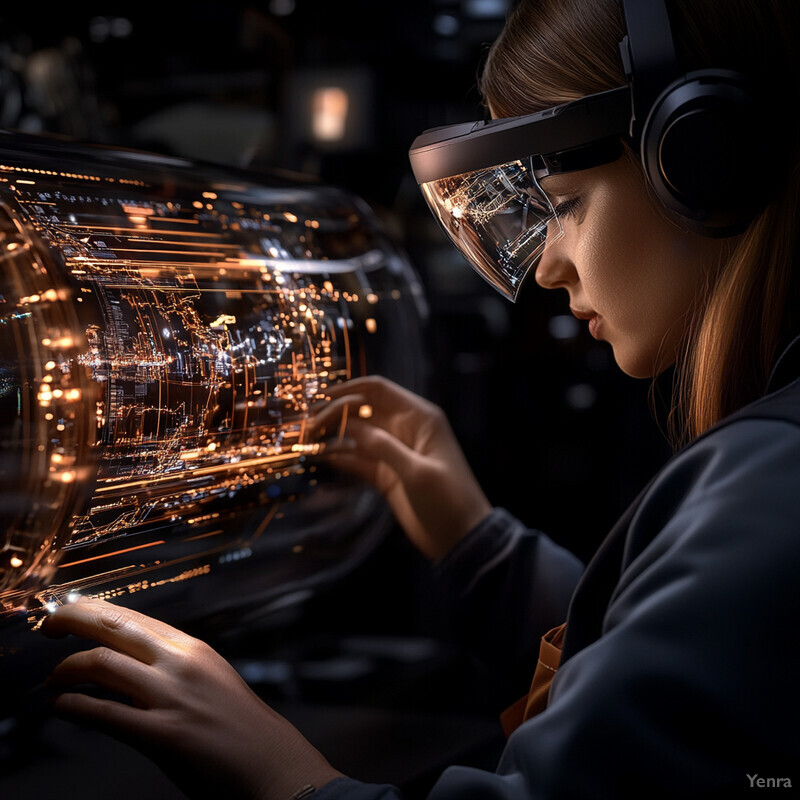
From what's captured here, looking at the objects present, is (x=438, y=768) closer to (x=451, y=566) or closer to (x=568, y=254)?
(x=451, y=566)

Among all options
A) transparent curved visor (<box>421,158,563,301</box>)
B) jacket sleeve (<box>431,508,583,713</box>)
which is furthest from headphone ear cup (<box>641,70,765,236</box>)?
jacket sleeve (<box>431,508,583,713</box>)

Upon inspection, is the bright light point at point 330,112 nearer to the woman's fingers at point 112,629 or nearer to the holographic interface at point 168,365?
the holographic interface at point 168,365

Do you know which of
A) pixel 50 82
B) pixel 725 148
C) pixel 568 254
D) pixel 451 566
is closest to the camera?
pixel 725 148

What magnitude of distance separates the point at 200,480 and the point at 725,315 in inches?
15.3

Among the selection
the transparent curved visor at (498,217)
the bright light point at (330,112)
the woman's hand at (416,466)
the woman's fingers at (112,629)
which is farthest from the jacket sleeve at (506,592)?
the bright light point at (330,112)

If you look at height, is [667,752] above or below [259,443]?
below

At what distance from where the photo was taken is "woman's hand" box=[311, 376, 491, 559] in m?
0.84

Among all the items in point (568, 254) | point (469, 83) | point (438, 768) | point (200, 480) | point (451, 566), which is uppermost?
point (469, 83)

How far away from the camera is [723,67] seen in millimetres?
487

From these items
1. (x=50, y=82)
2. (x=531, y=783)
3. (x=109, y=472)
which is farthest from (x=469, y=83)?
(x=531, y=783)

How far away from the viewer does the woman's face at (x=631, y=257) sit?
540mm

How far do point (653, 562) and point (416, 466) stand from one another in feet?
1.54

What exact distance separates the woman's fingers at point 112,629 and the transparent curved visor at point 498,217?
1.16 feet

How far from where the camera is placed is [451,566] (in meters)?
0.88
